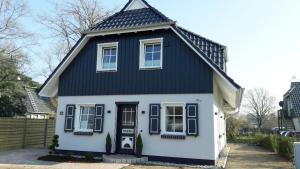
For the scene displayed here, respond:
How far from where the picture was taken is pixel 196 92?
39.5 ft

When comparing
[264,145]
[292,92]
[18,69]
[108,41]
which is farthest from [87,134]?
[292,92]

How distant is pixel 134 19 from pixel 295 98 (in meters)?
22.7

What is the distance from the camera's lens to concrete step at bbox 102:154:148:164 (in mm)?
11630

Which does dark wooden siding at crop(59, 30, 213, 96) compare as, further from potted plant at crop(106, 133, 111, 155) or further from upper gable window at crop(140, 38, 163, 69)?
potted plant at crop(106, 133, 111, 155)

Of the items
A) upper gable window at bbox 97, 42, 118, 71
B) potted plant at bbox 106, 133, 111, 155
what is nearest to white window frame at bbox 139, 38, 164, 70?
upper gable window at bbox 97, 42, 118, 71

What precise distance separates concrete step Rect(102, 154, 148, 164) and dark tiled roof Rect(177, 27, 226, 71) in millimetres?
5016

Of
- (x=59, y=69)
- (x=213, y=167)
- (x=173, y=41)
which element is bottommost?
(x=213, y=167)

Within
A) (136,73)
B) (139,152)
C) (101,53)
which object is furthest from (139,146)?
(101,53)

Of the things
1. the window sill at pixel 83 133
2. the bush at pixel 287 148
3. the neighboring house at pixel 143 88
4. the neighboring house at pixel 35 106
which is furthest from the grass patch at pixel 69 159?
the neighboring house at pixel 35 106

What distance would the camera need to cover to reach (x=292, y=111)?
96.7 ft

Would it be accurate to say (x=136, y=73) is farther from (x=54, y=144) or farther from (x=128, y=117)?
(x=54, y=144)

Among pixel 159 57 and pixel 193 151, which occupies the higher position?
pixel 159 57

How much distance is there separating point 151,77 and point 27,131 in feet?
27.7

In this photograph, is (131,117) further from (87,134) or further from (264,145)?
(264,145)
